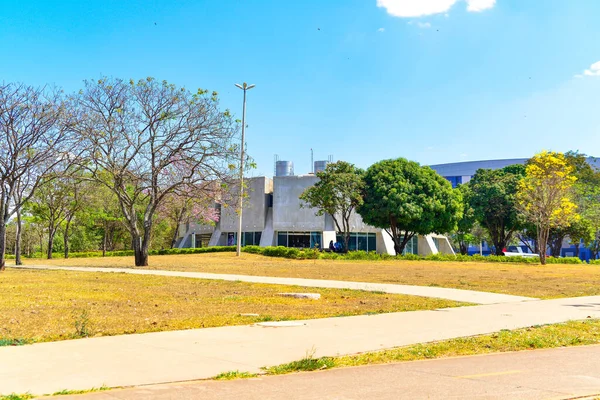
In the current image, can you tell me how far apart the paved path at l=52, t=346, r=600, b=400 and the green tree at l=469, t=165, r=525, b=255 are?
52419 mm

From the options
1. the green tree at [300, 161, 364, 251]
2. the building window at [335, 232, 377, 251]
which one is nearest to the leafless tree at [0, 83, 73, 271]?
the green tree at [300, 161, 364, 251]

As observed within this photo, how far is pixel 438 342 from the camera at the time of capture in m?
9.01

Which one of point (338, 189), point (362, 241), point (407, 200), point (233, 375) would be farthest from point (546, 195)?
point (233, 375)

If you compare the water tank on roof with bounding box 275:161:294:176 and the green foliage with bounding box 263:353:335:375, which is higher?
the water tank on roof with bounding box 275:161:294:176

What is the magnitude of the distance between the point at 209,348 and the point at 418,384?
10.4 feet

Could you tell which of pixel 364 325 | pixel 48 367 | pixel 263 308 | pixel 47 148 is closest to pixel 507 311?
pixel 364 325

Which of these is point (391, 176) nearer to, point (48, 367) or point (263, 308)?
point (263, 308)

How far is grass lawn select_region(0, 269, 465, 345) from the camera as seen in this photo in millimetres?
9633

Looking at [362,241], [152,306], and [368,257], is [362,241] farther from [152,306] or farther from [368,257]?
[152,306]

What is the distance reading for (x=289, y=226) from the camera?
6500 centimetres

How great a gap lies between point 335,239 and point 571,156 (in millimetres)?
30086

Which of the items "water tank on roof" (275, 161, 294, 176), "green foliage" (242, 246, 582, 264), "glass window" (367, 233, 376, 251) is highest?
"water tank on roof" (275, 161, 294, 176)

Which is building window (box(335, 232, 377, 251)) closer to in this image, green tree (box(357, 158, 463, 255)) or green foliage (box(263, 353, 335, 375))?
green tree (box(357, 158, 463, 255))

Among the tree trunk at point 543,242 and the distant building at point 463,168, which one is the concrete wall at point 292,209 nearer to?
the tree trunk at point 543,242
